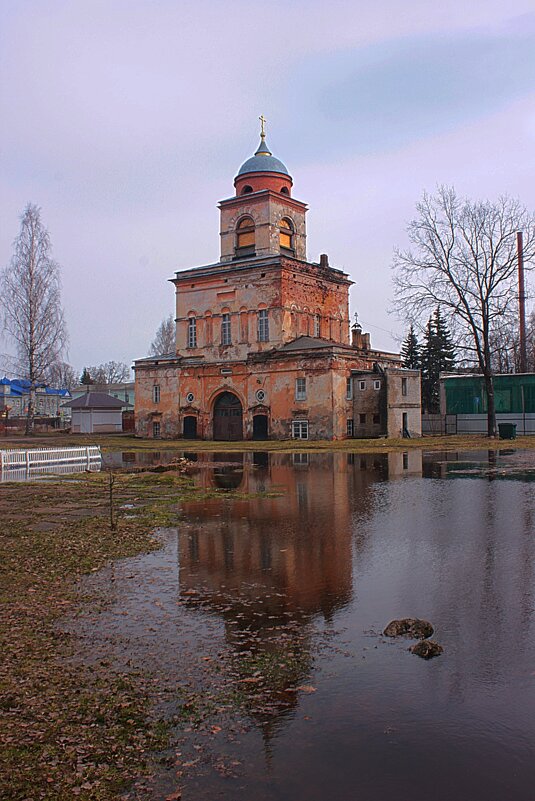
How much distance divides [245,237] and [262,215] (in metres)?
2.26

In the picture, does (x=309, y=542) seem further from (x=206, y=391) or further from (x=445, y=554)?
(x=206, y=391)

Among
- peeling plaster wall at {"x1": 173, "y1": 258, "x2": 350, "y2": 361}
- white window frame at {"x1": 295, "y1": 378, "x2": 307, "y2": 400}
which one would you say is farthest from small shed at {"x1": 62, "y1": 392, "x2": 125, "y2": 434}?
white window frame at {"x1": 295, "y1": 378, "x2": 307, "y2": 400}

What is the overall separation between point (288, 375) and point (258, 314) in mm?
5306

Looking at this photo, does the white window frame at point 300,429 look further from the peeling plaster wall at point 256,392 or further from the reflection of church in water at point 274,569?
the reflection of church in water at point 274,569

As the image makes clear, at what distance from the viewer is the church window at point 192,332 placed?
52312mm

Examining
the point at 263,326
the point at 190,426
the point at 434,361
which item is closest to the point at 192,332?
the point at 263,326

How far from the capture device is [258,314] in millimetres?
48594

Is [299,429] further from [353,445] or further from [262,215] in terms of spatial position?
[262,215]

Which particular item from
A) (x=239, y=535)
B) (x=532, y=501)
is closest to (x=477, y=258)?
(x=532, y=501)

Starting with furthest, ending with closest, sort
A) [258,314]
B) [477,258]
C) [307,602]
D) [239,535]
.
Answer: [258,314] → [477,258] → [239,535] → [307,602]

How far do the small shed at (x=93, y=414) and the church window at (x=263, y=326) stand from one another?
22566 mm

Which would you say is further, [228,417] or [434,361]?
[434,361]

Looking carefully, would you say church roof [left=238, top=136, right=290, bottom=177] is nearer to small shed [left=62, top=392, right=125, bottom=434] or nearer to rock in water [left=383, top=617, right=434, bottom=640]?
small shed [left=62, top=392, right=125, bottom=434]

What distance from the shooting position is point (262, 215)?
166 ft
